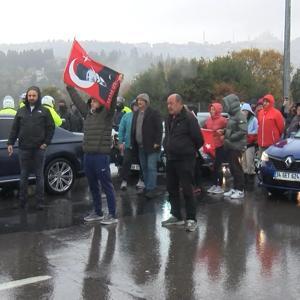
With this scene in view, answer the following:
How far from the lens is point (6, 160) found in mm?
9094

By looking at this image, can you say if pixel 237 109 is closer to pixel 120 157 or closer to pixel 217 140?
pixel 217 140

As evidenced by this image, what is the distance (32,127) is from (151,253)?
326cm

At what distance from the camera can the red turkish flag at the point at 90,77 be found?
728cm

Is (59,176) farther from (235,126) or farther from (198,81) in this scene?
(198,81)

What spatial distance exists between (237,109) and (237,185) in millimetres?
1349

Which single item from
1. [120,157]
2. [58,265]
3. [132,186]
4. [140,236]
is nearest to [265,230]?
[140,236]

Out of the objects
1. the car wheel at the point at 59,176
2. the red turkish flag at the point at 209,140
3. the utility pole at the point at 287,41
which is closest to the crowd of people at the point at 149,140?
the red turkish flag at the point at 209,140

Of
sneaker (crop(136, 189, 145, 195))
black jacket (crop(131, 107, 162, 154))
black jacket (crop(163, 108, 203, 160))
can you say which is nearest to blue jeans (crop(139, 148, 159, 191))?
black jacket (crop(131, 107, 162, 154))

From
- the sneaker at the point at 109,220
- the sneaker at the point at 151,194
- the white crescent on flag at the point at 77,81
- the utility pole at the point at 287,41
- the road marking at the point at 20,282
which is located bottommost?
the road marking at the point at 20,282

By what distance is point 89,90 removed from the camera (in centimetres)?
733

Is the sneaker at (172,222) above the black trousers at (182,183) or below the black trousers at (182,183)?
below

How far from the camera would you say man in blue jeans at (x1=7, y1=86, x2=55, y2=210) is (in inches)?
329

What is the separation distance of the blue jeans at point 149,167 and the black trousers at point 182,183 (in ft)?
6.86

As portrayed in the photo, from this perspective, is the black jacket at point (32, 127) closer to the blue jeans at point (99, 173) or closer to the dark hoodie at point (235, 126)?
the blue jeans at point (99, 173)
